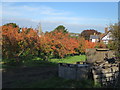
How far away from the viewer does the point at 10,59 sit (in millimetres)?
13469

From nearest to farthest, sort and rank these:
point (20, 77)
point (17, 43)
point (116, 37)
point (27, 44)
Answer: point (20, 77) → point (116, 37) → point (17, 43) → point (27, 44)

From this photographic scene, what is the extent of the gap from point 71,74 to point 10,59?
25.1 feet

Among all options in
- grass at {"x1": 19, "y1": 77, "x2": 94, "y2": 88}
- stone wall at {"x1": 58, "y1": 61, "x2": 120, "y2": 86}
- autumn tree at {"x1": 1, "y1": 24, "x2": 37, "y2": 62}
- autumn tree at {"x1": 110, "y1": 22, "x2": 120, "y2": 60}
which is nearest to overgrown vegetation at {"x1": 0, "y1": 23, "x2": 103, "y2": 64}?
autumn tree at {"x1": 1, "y1": 24, "x2": 37, "y2": 62}

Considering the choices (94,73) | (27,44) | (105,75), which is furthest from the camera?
(27,44)

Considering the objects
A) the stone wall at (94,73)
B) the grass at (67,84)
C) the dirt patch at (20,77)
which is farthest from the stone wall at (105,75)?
the dirt patch at (20,77)

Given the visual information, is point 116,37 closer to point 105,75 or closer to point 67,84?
point 105,75

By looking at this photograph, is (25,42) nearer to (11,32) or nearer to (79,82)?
(11,32)

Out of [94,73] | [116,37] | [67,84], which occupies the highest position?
[116,37]

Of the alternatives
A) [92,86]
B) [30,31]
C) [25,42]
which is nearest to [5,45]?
[25,42]

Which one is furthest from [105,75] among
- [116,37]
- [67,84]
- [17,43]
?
[17,43]

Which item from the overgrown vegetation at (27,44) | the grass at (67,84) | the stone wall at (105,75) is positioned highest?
the overgrown vegetation at (27,44)

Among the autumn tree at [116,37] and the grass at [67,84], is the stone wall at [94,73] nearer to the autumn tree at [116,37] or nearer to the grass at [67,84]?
the grass at [67,84]

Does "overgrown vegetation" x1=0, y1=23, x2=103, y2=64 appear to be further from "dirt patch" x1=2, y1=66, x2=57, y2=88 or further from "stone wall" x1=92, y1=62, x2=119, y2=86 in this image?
"stone wall" x1=92, y1=62, x2=119, y2=86

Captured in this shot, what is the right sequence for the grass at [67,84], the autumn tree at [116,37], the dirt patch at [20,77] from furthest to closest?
the autumn tree at [116,37] < the dirt patch at [20,77] < the grass at [67,84]
